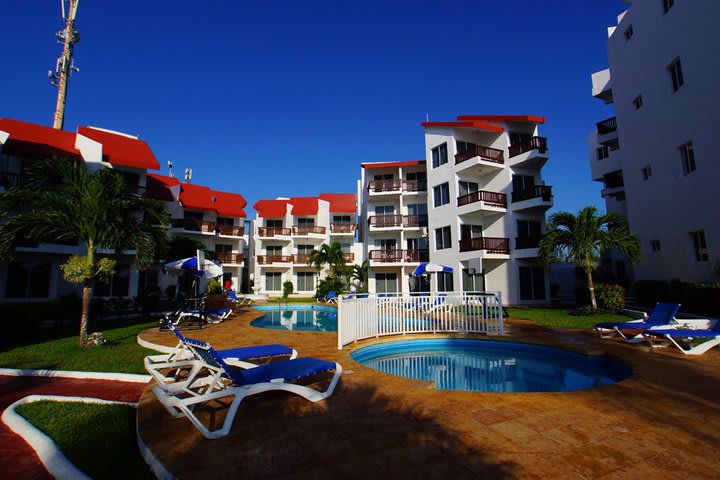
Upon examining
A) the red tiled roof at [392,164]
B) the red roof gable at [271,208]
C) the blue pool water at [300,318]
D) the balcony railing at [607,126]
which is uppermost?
the balcony railing at [607,126]

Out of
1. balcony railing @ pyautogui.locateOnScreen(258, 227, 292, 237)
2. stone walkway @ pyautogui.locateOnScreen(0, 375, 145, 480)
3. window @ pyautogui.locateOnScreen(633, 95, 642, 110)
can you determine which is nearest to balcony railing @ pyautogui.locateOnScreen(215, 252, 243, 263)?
balcony railing @ pyautogui.locateOnScreen(258, 227, 292, 237)

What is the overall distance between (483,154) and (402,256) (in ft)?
33.1

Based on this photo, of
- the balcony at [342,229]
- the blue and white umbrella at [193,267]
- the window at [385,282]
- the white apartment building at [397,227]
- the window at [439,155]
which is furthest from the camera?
the balcony at [342,229]

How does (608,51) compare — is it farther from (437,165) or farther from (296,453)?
(296,453)

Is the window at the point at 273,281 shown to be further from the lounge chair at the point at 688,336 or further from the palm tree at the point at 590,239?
the lounge chair at the point at 688,336

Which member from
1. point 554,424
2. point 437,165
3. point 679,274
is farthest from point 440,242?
point 554,424

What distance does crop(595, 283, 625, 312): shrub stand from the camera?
1450 cm

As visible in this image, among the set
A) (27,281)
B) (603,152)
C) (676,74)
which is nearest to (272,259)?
(27,281)

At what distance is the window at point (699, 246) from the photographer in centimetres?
1341

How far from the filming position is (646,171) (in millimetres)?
17078

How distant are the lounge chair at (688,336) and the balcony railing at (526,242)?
1264 cm

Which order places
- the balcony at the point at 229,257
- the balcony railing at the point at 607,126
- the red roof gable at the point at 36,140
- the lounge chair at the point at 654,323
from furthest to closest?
the balcony at the point at 229,257, the balcony railing at the point at 607,126, the red roof gable at the point at 36,140, the lounge chair at the point at 654,323

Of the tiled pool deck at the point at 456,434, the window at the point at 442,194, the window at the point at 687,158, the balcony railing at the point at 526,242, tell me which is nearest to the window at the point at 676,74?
the window at the point at 687,158

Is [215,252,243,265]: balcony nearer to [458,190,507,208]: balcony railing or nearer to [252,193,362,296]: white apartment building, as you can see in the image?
[252,193,362,296]: white apartment building
